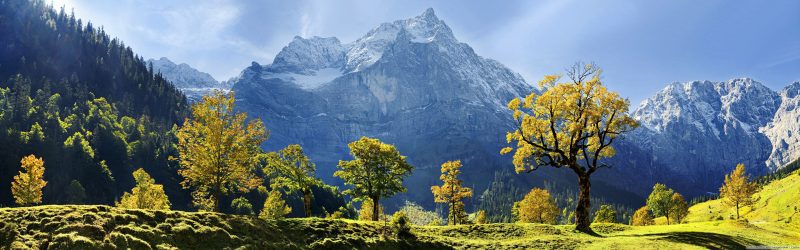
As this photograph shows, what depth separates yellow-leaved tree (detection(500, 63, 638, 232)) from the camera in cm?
4681

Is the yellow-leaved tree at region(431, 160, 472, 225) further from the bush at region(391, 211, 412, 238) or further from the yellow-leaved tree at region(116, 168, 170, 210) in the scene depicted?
the yellow-leaved tree at region(116, 168, 170, 210)

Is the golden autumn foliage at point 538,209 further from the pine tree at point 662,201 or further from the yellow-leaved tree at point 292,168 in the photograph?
the yellow-leaved tree at point 292,168

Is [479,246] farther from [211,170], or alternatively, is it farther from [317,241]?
[211,170]

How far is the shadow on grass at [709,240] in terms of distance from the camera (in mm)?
37875

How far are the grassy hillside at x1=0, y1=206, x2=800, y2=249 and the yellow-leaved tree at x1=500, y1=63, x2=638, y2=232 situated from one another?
659 cm

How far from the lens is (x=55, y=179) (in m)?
179

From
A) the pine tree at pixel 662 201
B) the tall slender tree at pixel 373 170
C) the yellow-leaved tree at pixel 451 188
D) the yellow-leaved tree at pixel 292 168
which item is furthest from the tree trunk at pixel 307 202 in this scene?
the pine tree at pixel 662 201

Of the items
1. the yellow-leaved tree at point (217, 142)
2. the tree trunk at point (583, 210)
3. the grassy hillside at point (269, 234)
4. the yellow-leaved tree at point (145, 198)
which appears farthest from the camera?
the yellow-leaved tree at point (145, 198)

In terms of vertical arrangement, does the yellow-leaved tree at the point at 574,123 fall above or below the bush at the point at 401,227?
above

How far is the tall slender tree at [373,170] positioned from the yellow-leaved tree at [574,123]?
82.0 ft

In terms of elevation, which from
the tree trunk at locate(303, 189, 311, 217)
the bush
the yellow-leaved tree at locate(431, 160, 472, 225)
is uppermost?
the yellow-leaved tree at locate(431, 160, 472, 225)

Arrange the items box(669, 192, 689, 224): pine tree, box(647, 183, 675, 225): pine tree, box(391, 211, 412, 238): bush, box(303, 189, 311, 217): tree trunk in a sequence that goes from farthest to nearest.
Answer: box(669, 192, 689, 224): pine tree → box(647, 183, 675, 225): pine tree → box(303, 189, 311, 217): tree trunk → box(391, 211, 412, 238): bush

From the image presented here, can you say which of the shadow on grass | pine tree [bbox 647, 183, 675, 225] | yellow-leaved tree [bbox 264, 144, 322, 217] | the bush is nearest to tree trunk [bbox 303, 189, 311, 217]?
yellow-leaved tree [bbox 264, 144, 322, 217]

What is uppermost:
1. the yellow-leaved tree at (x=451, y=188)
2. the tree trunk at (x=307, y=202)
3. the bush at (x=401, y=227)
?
the yellow-leaved tree at (x=451, y=188)
